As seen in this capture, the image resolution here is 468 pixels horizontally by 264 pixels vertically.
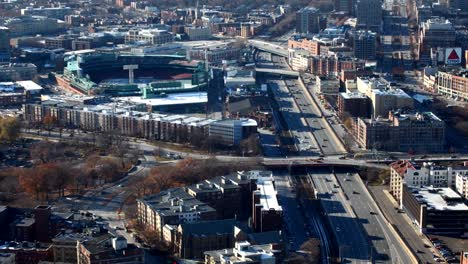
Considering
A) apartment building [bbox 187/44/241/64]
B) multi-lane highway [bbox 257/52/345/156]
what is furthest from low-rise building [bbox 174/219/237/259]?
apartment building [bbox 187/44/241/64]

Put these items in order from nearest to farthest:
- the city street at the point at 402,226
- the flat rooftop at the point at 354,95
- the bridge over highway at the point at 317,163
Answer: the city street at the point at 402,226 < the bridge over highway at the point at 317,163 < the flat rooftop at the point at 354,95

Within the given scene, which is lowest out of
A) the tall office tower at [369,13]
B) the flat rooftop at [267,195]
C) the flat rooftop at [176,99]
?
the flat rooftop at [267,195]

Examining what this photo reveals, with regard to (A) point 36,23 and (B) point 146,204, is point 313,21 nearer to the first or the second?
(A) point 36,23

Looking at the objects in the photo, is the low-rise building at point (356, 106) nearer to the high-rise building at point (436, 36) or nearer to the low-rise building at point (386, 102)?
the low-rise building at point (386, 102)

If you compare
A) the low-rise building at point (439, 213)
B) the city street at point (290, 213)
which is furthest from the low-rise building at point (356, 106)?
the low-rise building at point (439, 213)

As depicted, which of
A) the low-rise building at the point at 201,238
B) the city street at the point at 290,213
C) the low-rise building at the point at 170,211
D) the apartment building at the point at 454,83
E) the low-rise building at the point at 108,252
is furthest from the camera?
the apartment building at the point at 454,83

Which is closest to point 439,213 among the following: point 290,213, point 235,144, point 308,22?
point 290,213

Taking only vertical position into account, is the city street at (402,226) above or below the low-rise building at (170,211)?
below
